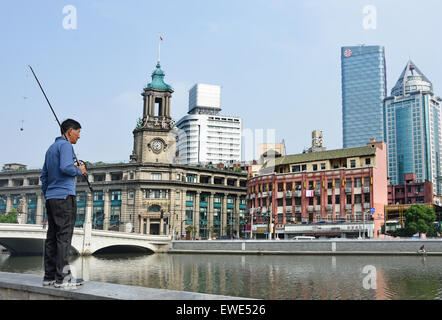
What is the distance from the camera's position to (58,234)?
351 inches

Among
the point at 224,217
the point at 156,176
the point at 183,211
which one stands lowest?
the point at 224,217

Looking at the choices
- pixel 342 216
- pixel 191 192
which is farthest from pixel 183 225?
pixel 342 216

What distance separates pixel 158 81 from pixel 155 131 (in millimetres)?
12257

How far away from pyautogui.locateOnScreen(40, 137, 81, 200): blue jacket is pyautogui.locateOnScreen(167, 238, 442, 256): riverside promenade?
174ft

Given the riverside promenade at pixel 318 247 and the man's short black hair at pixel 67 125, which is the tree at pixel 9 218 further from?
the man's short black hair at pixel 67 125

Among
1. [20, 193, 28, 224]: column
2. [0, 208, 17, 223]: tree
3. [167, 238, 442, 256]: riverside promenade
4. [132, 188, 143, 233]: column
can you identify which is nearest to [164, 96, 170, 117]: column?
[132, 188, 143, 233]: column

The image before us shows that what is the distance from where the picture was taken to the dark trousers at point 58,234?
8.78 m

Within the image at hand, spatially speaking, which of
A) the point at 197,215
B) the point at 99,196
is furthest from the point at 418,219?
the point at 99,196

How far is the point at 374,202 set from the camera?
72250 millimetres

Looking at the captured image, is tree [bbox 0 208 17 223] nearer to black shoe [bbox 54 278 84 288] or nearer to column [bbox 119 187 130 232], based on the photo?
column [bbox 119 187 130 232]

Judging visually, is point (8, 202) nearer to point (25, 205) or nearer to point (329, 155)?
point (25, 205)
